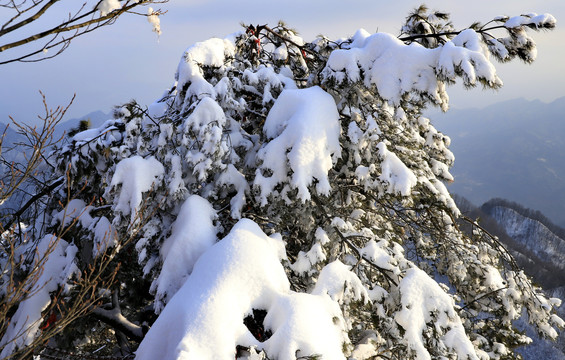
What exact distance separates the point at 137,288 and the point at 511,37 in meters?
7.11

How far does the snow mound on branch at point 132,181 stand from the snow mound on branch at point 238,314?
139cm

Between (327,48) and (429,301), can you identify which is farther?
(327,48)

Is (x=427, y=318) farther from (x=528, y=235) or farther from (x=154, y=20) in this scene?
(x=528, y=235)

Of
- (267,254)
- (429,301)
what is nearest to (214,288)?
(267,254)

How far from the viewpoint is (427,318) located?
149 inches

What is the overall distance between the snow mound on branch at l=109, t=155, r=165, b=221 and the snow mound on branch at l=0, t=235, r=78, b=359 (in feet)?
3.53

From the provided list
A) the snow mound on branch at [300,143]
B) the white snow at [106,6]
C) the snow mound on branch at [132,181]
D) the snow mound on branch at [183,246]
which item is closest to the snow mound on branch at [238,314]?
the snow mound on branch at [183,246]

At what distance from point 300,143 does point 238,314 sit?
2077 millimetres

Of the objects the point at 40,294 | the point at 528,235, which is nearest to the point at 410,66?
the point at 40,294

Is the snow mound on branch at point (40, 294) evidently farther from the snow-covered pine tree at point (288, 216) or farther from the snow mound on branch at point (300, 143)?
the snow mound on branch at point (300, 143)

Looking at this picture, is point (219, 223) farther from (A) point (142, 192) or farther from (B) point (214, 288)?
(B) point (214, 288)

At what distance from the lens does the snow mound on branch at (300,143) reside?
423cm

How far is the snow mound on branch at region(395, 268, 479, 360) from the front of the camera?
11.9 ft

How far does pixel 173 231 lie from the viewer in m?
4.41
